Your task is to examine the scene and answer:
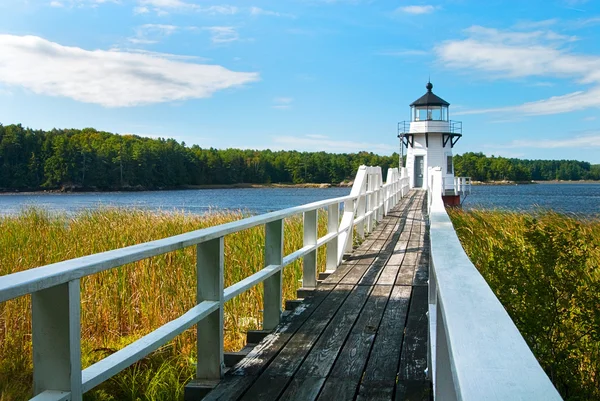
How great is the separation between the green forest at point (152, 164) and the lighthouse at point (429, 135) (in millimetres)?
76331

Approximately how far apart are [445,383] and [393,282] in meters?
5.23

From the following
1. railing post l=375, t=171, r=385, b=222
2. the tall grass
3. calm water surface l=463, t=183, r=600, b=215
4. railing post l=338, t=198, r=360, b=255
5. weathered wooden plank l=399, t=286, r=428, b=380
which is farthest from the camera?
calm water surface l=463, t=183, r=600, b=215

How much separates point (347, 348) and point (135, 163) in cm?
10906

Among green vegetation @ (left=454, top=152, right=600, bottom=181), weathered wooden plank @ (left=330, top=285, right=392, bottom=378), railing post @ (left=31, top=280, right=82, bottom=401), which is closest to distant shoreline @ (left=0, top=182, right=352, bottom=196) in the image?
green vegetation @ (left=454, top=152, right=600, bottom=181)

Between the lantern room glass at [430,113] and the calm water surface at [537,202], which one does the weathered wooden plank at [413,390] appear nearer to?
the calm water surface at [537,202]

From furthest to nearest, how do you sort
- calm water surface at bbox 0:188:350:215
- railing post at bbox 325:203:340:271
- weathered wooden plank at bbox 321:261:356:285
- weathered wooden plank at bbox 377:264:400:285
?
calm water surface at bbox 0:188:350:215, railing post at bbox 325:203:340:271, weathered wooden plank at bbox 321:261:356:285, weathered wooden plank at bbox 377:264:400:285

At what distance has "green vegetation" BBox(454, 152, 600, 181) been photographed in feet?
429

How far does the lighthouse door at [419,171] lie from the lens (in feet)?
124

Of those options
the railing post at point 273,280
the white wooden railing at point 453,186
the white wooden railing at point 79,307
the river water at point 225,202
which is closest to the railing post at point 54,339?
the white wooden railing at point 79,307

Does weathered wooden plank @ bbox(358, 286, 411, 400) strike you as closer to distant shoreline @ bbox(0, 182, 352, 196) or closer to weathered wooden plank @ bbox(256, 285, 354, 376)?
weathered wooden plank @ bbox(256, 285, 354, 376)

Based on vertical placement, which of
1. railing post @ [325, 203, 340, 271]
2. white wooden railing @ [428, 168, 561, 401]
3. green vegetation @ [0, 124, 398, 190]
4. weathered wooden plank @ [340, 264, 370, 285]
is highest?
green vegetation @ [0, 124, 398, 190]

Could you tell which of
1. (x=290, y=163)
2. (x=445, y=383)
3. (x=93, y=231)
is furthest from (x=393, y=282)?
(x=290, y=163)

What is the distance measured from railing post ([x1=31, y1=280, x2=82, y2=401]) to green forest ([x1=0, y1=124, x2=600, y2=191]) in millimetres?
102772

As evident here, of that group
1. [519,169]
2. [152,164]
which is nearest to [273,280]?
[152,164]
